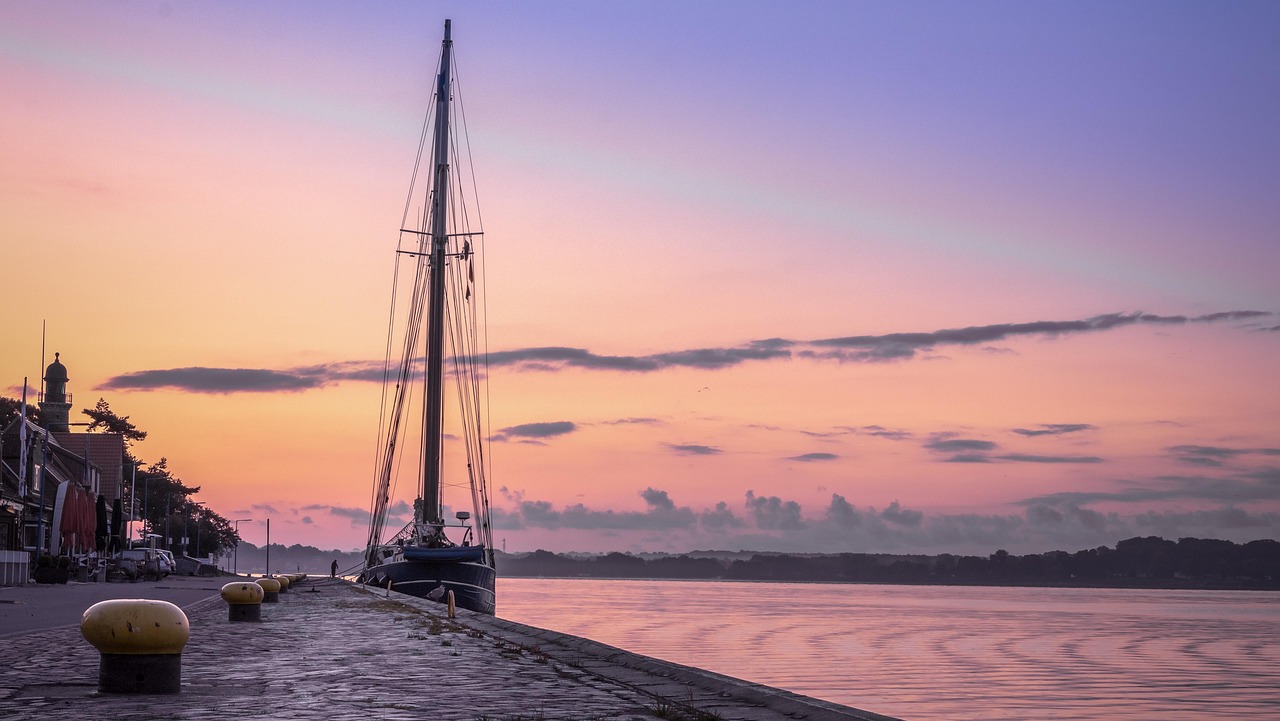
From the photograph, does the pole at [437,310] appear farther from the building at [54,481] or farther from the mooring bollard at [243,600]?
the mooring bollard at [243,600]

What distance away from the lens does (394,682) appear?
12570 mm

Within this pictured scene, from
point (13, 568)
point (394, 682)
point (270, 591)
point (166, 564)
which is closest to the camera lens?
point (394, 682)

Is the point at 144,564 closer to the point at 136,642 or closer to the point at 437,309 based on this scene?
the point at 437,309

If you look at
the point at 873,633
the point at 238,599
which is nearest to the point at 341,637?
the point at 238,599

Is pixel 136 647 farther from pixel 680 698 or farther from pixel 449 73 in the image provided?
pixel 449 73

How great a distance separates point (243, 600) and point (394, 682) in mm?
12462

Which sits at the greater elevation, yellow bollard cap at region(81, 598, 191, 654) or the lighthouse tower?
the lighthouse tower

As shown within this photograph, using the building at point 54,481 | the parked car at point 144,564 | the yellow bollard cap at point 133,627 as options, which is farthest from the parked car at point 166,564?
the yellow bollard cap at point 133,627

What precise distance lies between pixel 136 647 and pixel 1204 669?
42.5 meters

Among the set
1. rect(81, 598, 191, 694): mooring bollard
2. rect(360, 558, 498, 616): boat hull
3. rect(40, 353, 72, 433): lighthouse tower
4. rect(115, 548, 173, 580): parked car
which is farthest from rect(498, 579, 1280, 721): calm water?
rect(40, 353, 72, 433): lighthouse tower

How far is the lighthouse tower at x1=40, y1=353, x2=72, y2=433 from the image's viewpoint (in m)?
104

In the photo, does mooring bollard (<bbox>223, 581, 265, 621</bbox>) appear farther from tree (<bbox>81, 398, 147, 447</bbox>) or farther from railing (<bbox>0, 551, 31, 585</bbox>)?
tree (<bbox>81, 398, 147, 447</bbox>)

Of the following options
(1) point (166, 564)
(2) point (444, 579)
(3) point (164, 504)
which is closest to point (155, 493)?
(3) point (164, 504)

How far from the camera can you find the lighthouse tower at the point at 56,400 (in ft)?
343
